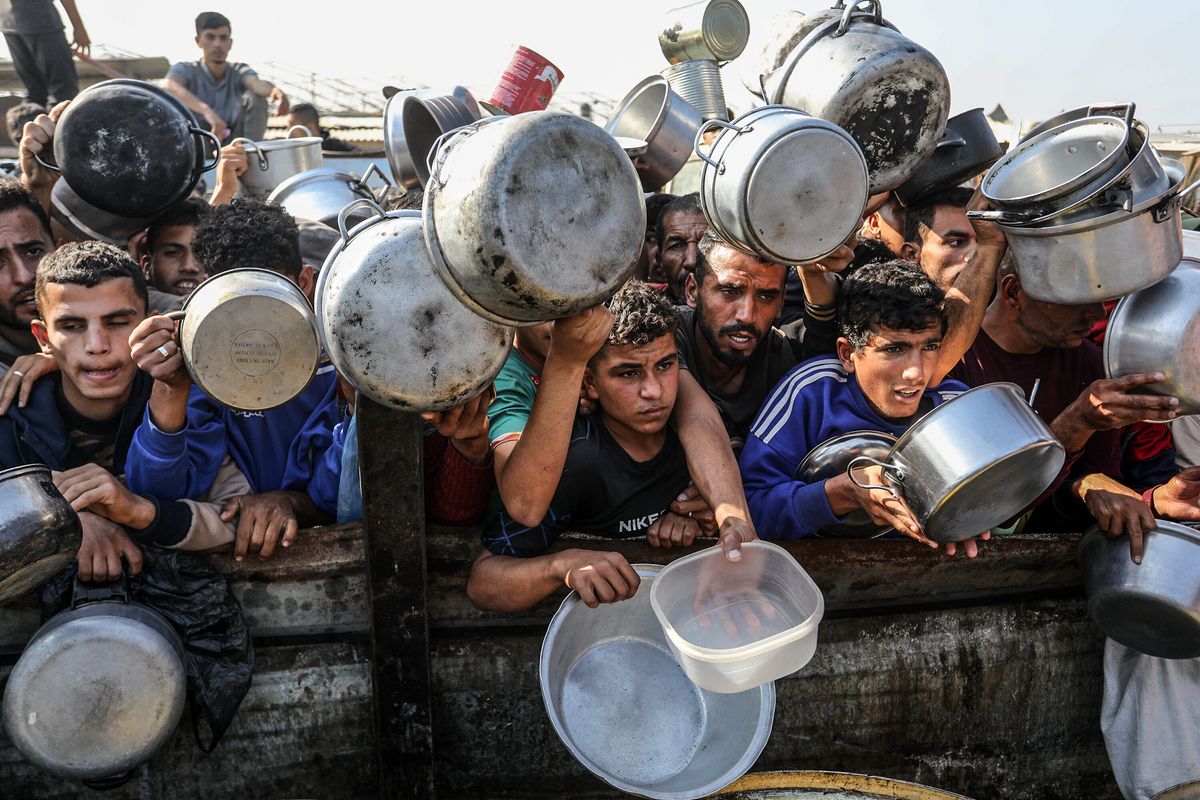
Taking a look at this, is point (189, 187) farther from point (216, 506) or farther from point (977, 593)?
point (977, 593)

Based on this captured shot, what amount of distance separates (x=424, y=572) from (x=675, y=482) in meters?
0.77

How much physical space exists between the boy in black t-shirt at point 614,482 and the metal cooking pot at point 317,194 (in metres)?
2.02

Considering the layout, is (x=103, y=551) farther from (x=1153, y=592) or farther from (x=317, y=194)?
(x=1153, y=592)

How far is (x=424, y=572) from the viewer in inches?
96.7

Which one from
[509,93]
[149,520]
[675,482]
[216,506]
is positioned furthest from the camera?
[509,93]

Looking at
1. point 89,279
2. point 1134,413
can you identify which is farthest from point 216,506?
point 1134,413

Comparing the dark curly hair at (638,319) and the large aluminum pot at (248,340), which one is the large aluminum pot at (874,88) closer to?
the dark curly hair at (638,319)

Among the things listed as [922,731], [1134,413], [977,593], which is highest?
[1134,413]

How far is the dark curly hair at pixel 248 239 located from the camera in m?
2.97

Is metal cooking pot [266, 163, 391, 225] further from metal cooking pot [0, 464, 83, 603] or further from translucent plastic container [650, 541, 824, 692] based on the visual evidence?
translucent plastic container [650, 541, 824, 692]

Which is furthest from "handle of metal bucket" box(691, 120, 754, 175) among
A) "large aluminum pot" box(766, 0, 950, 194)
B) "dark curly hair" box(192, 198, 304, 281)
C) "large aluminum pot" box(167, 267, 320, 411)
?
"dark curly hair" box(192, 198, 304, 281)

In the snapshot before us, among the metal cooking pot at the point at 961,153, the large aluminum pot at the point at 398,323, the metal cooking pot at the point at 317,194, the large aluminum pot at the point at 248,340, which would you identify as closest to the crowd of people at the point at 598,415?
the large aluminum pot at the point at 248,340

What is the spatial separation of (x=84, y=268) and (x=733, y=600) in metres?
2.00

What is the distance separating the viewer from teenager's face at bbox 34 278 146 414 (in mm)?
2604
